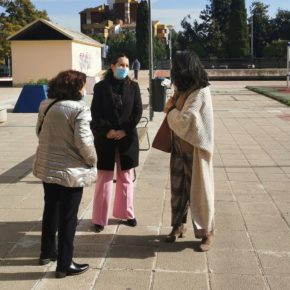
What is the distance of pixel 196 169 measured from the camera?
4.41m

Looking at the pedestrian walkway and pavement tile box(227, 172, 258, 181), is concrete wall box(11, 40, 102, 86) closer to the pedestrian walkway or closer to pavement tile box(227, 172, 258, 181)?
the pedestrian walkway

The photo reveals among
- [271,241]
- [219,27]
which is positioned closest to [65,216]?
[271,241]

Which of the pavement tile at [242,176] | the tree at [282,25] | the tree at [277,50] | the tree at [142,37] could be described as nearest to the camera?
the pavement tile at [242,176]

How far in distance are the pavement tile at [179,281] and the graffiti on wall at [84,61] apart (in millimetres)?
36100

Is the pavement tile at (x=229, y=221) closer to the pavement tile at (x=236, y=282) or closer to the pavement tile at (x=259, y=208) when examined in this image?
the pavement tile at (x=259, y=208)

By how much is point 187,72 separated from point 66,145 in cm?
115

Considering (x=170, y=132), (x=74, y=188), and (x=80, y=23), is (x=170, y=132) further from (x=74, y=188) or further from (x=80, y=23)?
(x=80, y=23)

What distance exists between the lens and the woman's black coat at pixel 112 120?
4910 mm

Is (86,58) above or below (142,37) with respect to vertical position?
below

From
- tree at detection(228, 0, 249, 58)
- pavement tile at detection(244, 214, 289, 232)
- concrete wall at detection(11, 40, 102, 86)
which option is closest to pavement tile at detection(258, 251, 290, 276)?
pavement tile at detection(244, 214, 289, 232)

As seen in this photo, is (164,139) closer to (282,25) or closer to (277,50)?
(277,50)

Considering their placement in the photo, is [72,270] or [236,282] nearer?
[236,282]

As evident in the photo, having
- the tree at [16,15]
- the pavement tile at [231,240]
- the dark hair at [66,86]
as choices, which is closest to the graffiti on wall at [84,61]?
the tree at [16,15]

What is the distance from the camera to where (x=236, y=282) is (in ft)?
12.9
